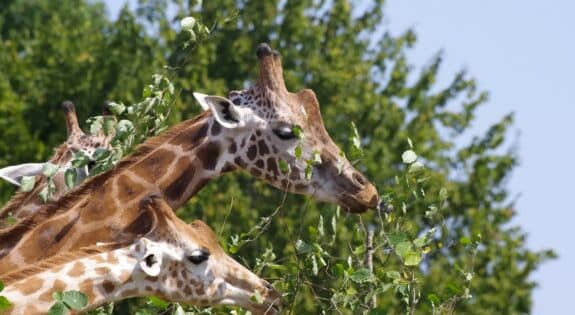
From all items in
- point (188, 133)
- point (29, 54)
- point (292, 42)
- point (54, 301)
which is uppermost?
point (292, 42)

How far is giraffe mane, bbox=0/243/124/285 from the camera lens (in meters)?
8.00

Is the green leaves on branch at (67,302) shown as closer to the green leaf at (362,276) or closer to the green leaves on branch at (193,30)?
the green leaf at (362,276)

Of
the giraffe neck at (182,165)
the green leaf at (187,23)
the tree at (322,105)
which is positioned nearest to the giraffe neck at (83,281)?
the giraffe neck at (182,165)

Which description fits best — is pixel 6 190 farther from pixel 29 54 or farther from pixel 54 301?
pixel 54 301

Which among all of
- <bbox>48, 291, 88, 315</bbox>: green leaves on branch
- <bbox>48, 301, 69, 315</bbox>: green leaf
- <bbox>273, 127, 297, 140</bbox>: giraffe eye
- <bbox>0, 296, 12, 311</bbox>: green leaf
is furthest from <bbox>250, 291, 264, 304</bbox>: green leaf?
<bbox>273, 127, 297, 140</bbox>: giraffe eye

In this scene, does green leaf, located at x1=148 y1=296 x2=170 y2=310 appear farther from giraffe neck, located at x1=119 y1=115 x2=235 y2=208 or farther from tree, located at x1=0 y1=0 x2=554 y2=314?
tree, located at x1=0 y1=0 x2=554 y2=314

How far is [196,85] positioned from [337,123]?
6.70ft

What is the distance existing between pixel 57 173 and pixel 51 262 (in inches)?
144

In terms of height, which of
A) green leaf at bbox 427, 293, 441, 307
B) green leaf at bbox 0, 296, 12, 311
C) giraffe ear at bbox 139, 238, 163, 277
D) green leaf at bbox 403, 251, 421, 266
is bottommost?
green leaf at bbox 0, 296, 12, 311

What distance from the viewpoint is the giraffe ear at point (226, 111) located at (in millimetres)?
10227

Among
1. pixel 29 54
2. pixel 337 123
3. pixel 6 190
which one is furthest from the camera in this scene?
pixel 29 54

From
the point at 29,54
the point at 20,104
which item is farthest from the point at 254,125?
the point at 29,54

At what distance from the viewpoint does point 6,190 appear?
21.6m

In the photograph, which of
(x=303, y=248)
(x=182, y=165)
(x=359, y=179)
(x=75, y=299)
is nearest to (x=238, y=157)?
(x=182, y=165)
